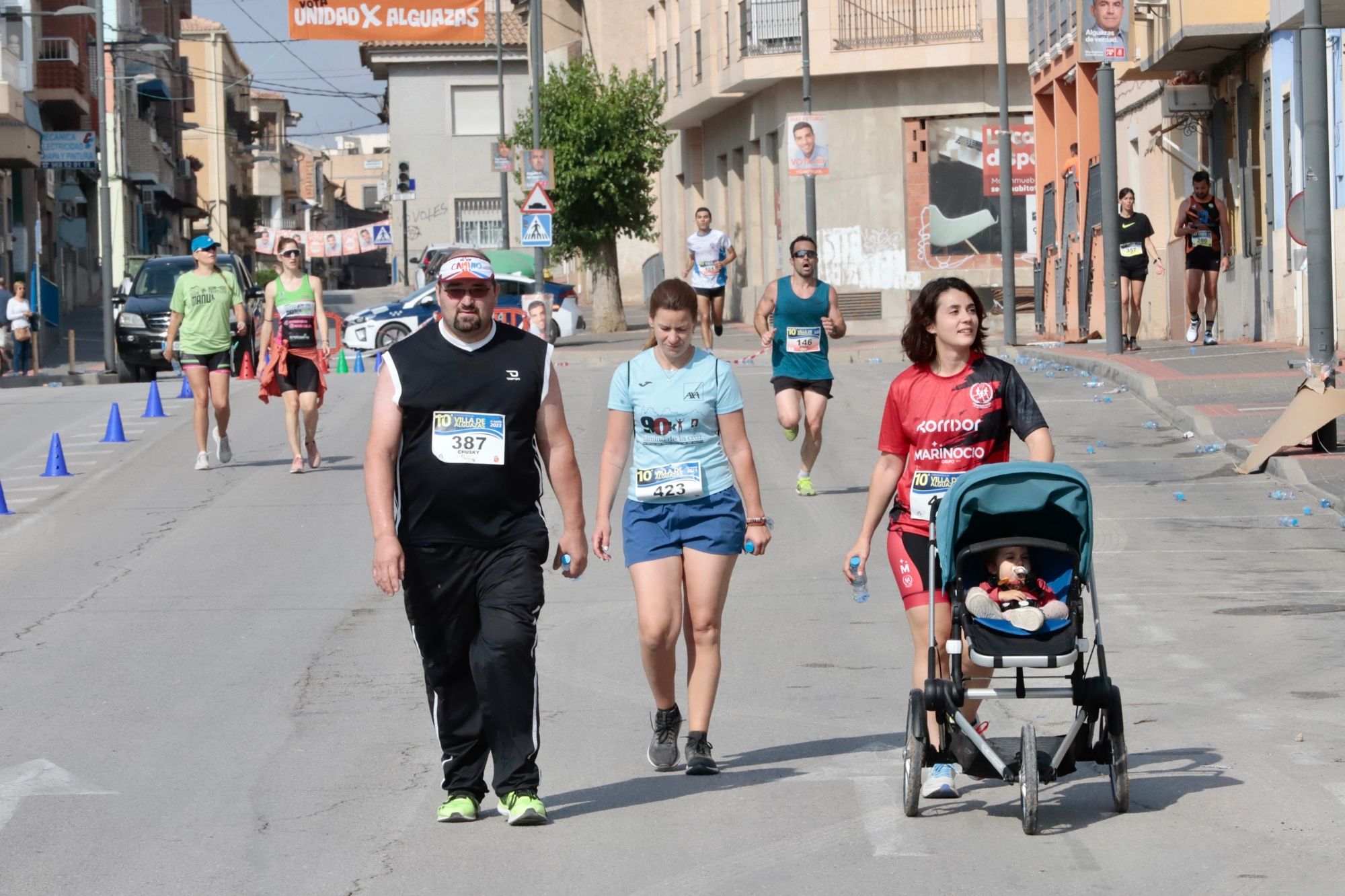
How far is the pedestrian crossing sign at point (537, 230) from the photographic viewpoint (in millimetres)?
31938

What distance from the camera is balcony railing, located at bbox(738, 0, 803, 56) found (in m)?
41.8

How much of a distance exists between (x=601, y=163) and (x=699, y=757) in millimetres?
39025

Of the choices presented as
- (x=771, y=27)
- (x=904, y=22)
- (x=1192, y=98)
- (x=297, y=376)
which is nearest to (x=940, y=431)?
(x=297, y=376)

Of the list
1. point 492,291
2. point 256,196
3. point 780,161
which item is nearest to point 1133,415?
A: point 492,291

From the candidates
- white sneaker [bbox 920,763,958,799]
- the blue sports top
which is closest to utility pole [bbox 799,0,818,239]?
the blue sports top

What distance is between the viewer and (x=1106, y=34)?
73.5 feet

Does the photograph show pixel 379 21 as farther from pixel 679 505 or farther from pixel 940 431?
pixel 940 431

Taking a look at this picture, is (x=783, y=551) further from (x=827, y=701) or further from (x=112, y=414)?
(x=112, y=414)

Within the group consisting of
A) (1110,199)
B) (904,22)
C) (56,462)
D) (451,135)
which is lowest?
(56,462)

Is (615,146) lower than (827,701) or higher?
higher

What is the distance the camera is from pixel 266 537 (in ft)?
44.0

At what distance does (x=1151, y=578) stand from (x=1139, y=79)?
64.8ft

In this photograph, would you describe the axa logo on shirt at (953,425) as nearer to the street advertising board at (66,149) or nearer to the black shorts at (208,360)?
the black shorts at (208,360)

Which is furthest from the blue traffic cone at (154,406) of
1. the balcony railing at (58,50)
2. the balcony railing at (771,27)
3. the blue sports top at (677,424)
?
the balcony railing at (58,50)
